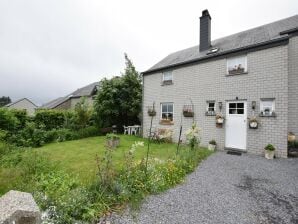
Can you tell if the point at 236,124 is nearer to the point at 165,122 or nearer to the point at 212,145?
the point at 212,145

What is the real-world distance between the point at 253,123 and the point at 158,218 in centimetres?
680

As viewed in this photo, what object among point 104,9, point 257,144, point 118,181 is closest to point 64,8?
point 104,9

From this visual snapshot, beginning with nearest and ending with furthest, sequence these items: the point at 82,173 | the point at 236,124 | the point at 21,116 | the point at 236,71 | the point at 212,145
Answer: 1. the point at 82,173
2. the point at 236,124
3. the point at 236,71
4. the point at 212,145
5. the point at 21,116

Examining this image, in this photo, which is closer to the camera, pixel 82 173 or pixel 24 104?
pixel 82 173

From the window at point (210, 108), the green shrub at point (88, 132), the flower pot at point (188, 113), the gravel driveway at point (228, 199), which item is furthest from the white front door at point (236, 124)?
the green shrub at point (88, 132)

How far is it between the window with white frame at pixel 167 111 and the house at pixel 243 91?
68 mm

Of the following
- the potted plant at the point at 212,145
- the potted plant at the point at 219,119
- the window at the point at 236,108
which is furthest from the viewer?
the potted plant at the point at 212,145

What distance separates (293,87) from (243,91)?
2304 millimetres

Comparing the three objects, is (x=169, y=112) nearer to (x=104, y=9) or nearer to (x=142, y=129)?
(x=142, y=129)

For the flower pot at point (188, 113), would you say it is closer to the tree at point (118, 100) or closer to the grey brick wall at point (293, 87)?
the grey brick wall at point (293, 87)

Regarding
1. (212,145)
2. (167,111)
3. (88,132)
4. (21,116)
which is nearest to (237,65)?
(212,145)

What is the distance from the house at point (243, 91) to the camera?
7727 millimetres

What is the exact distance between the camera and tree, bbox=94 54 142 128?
14805mm

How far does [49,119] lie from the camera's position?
13656 millimetres
